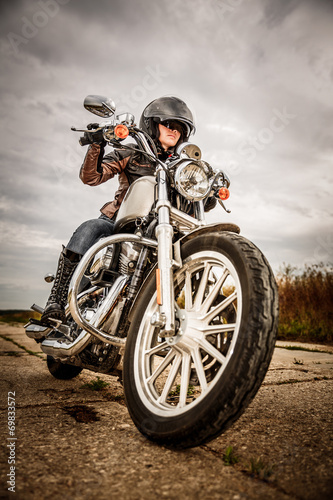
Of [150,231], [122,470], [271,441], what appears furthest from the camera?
[150,231]

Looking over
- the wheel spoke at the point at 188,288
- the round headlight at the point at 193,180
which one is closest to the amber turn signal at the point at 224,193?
the round headlight at the point at 193,180

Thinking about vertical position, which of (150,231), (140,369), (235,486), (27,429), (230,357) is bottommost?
(27,429)

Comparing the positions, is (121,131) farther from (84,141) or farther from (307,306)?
(307,306)

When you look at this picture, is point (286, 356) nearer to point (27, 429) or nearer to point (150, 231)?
point (150, 231)

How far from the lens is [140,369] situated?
1546 millimetres

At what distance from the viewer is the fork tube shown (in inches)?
57.2

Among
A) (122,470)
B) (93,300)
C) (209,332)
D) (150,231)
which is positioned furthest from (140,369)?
(93,300)

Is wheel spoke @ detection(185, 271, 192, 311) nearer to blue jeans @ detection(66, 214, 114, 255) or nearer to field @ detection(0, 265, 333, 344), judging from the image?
blue jeans @ detection(66, 214, 114, 255)

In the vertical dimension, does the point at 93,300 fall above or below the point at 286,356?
above

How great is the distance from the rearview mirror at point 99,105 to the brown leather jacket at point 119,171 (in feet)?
1.94

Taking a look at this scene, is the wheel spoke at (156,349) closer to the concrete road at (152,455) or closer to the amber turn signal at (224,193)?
the concrete road at (152,455)

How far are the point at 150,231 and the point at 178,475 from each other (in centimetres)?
123

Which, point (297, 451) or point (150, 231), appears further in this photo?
point (150, 231)

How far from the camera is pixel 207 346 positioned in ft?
4.50
